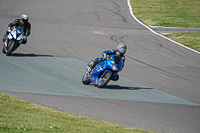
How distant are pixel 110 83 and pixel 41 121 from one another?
21.3 ft

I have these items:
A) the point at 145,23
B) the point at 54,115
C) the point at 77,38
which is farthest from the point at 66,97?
the point at 145,23

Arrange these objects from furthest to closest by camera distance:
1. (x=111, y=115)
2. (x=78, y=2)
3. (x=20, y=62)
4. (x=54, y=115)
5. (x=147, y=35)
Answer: (x=78, y=2) < (x=147, y=35) < (x=20, y=62) < (x=111, y=115) < (x=54, y=115)

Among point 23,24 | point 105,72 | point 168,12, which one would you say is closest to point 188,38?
point 168,12

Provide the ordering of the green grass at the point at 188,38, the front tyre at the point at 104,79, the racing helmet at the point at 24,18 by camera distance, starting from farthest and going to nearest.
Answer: the green grass at the point at 188,38 < the racing helmet at the point at 24,18 < the front tyre at the point at 104,79

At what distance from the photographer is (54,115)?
7.94m

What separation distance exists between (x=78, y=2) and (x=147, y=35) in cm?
1206

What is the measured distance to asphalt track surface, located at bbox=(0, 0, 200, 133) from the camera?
9.34 metres

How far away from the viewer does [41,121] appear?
7.02 m

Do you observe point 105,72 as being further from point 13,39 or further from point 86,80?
point 13,39

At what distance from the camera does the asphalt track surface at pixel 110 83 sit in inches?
368

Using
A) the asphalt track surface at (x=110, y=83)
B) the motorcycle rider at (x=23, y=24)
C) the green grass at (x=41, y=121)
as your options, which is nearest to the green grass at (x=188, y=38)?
the asphalt track surface at (x=110, y=83)

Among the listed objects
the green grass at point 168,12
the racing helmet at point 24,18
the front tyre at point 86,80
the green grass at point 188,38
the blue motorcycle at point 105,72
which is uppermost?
the green grass at point 168,12

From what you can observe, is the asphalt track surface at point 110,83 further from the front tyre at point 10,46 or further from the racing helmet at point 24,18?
the racing helmet at point 24,18

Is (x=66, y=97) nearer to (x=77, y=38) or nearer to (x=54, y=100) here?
(x=54, y=100)
